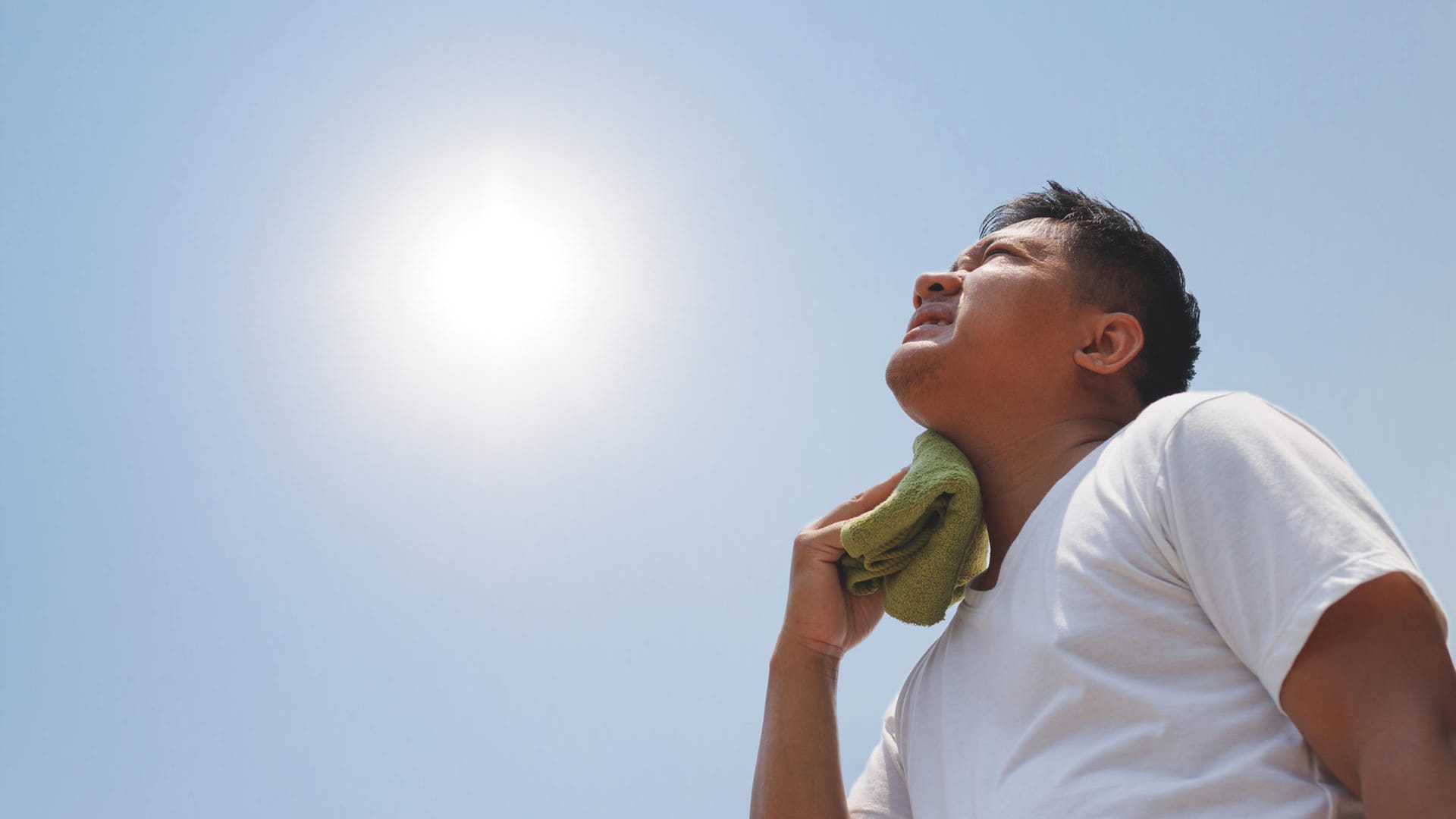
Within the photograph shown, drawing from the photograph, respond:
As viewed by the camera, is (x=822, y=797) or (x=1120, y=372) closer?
(x=822, y=797)

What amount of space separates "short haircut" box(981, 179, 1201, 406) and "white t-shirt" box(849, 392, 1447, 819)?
527 millimetres

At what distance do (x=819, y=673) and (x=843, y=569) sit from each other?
0.69 ft

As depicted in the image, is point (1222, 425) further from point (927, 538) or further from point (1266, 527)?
point (927, 538)

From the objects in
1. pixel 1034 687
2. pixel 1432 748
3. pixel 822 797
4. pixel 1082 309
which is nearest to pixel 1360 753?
pixel 1432 748

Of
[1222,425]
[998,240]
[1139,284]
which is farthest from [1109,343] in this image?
[1222,425]

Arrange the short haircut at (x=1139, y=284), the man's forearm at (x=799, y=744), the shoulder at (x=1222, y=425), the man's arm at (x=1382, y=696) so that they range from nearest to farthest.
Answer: the man's arm at (x=1382, y=696), the shoulder at (x=1222, y=425), the man's forearm at (x=799, y=744), the short haircut at (x=1139, y=284)

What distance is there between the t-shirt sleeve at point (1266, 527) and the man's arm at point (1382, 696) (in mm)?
22

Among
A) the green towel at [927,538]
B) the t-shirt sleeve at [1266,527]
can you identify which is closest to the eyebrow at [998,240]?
the green towel at [927,538]

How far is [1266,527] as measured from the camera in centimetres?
141

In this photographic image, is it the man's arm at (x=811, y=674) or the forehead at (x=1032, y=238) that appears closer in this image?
the man's arm at (x=811, y=674)

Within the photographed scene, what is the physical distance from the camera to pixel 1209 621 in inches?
59.8

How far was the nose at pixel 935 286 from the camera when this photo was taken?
227cm

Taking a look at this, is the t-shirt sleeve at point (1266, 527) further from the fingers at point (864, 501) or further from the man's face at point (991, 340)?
the fingers at point (864, 501)

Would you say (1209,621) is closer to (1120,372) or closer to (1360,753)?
(1360,753)
